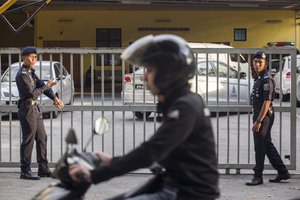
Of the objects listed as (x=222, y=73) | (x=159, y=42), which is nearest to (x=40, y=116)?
(x=222, y=73)

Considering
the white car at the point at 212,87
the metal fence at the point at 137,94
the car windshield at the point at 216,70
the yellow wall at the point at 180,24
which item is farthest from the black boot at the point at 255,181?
the yellow wall at the point at 180,24

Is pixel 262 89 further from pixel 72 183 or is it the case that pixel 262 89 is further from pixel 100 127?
pixel 72 183

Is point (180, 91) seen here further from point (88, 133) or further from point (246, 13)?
point (246, 13)

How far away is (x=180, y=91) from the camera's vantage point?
377cm

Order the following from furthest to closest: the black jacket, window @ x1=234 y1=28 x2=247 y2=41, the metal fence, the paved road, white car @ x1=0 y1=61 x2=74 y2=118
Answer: window @ x1=234 y1=28 x2=247 y2=41, white car @ x1=0 y1=61 x2=74 y2=118, the metal fence, the paved road, the black jacket

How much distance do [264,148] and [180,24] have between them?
82.9 ft

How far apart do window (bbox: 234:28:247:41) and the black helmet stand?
30.0 metres

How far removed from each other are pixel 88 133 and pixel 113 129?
0.40 metres

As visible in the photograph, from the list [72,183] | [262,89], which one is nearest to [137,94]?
[262,89]

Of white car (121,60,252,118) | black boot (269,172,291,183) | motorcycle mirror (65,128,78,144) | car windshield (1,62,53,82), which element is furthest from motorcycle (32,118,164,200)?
car windshield (1,62,53,82)

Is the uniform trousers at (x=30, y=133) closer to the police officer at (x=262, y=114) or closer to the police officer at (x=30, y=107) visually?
the police officer at (x=30, y=107)

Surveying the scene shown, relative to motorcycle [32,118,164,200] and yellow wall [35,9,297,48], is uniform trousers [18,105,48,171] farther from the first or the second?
yellow wall [35,9,297,48]

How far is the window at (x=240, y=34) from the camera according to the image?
3331cm

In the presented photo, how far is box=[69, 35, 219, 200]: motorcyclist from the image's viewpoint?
140 inches
